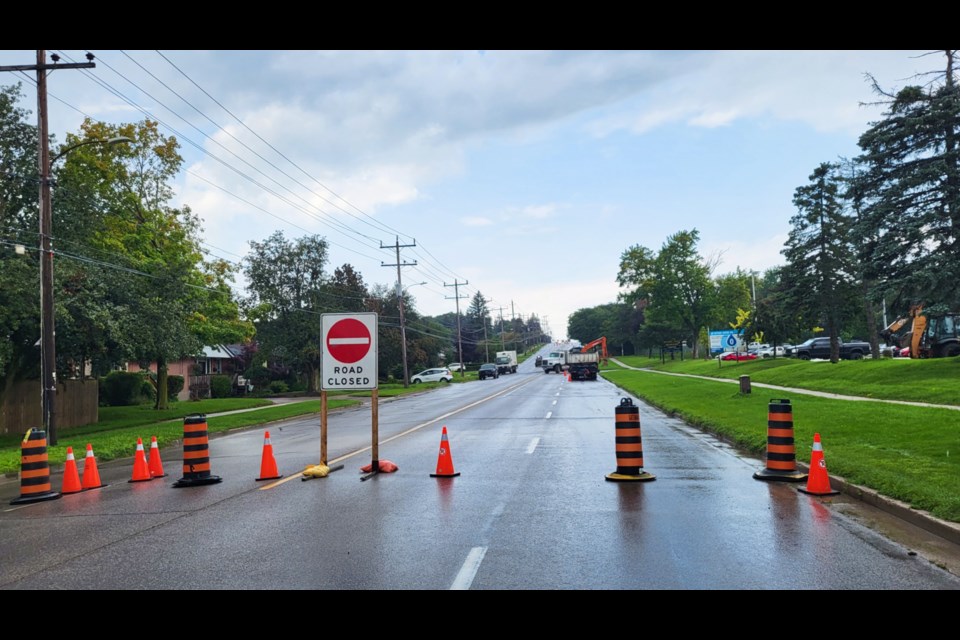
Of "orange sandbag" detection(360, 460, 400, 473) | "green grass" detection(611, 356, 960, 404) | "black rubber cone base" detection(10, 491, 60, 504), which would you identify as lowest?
"black rubber cone base" detection(10, 491, 60, 504)

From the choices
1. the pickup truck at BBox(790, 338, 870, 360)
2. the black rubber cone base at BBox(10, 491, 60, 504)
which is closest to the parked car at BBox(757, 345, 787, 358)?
the pickup truck at BBox(790, 338, 870, 360)

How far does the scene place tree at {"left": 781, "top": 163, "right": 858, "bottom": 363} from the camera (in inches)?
1570

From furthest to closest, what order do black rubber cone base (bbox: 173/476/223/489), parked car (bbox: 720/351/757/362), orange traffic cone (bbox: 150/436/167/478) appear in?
parked car (bbox: 720/351/757/362) → orange traffic cone (bbox: 150/436/167/478) → black rubber cone base (bbox: 173/476/223/489)

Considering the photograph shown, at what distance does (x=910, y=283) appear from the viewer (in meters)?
25.4

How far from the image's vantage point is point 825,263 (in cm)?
4000

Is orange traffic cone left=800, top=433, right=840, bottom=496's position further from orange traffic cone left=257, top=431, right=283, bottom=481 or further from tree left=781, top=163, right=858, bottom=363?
tree left=781, top=163, right=858, bottom=363

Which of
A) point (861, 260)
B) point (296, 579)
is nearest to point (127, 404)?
point (861, 260)

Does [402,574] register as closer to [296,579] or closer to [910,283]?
[296,579]

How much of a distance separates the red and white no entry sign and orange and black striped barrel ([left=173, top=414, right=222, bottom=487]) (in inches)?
93.5

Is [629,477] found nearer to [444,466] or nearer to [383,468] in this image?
[444,466]

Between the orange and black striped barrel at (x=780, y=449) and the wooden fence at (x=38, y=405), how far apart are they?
22.4 meters

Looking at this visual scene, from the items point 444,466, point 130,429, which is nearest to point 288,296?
point 130,429

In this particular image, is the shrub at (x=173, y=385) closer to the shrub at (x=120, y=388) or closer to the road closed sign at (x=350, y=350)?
the shrub at (x=120, y=388)
